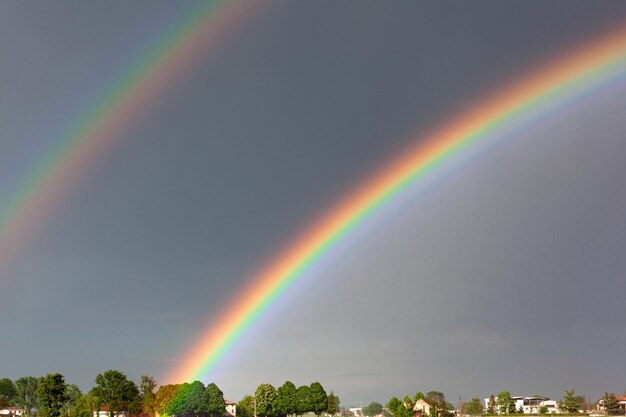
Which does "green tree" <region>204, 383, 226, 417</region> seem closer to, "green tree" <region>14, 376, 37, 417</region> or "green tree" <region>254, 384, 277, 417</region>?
"green tree" <region>254, 384, 277, 417</region>

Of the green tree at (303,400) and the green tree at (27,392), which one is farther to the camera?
the green tree at (27,392)

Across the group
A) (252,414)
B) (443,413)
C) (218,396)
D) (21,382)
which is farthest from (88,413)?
(443,413)

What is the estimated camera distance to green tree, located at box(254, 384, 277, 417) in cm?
16112

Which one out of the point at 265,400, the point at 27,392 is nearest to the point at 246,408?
the point at 265,400

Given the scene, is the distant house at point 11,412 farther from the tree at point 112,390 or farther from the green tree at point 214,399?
the green tree at point 214,399

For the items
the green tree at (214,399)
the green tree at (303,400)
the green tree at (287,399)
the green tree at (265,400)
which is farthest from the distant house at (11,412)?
the green tree at (303,400)

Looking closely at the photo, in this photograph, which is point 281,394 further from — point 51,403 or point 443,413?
point 51,403

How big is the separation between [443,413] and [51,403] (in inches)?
3940

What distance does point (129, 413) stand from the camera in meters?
148

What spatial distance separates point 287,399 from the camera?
16475 centimetres

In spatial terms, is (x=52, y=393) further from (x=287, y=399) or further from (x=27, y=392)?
(x=27, y=392)

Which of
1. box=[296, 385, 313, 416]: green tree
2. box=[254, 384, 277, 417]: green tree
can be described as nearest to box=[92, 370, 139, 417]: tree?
box=[254, 384, 277, 417]: green tree

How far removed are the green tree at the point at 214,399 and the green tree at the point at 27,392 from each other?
258ft

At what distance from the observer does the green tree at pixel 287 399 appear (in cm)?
16425
